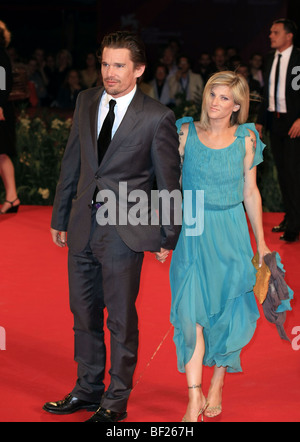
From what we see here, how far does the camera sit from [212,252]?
11.2 ft

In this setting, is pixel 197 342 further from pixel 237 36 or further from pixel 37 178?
pixel 237 36

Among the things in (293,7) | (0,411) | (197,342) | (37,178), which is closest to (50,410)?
(0,411)

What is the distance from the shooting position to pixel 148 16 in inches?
580

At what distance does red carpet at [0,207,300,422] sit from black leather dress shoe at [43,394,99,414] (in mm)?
35

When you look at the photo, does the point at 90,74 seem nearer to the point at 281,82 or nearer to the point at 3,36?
the point at 3,36

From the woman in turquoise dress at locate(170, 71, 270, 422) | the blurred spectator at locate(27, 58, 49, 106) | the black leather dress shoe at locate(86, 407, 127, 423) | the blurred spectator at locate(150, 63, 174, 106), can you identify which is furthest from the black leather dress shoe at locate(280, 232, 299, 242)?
the blurred spectator at locate(27, 58, 49, 106)

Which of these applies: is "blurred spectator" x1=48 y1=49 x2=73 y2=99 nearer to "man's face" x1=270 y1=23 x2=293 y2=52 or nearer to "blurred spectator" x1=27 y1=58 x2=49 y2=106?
"blurred spectator" x1=27 y1=58 x2=49 y2=106

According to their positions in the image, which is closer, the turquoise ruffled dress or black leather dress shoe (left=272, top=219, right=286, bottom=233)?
the turquoise ruffled dress

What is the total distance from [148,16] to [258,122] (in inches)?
333

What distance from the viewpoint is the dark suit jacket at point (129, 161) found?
3148 millimetres

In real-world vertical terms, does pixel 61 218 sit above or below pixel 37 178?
above

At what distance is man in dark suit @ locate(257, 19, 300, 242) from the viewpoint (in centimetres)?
660

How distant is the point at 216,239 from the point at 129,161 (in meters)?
0.56

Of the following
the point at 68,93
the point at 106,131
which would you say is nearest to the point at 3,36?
the point at 106,131
